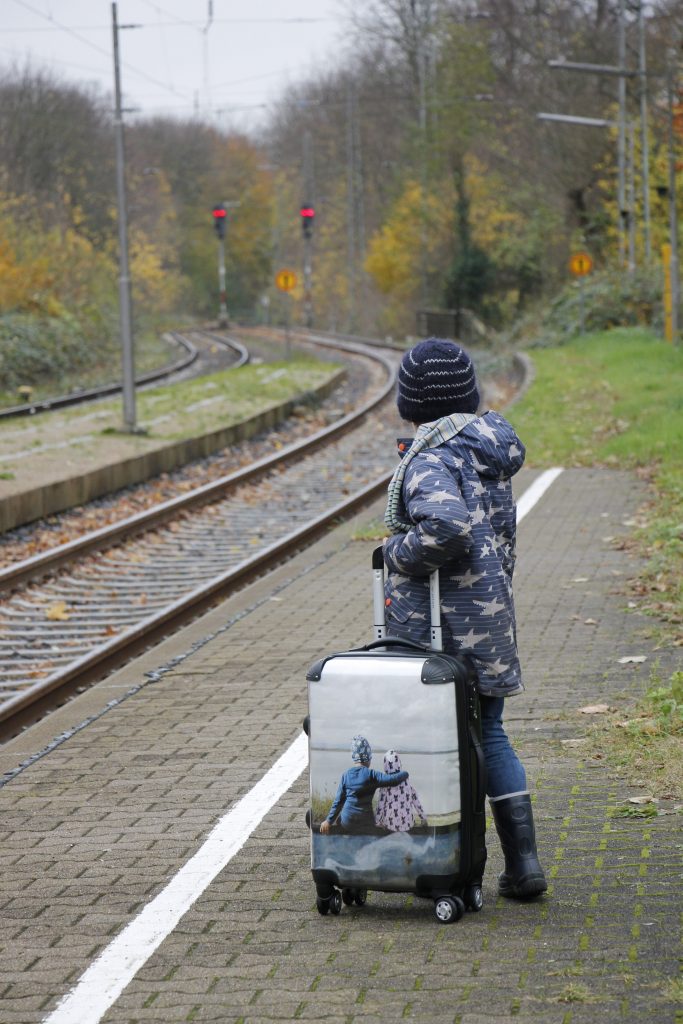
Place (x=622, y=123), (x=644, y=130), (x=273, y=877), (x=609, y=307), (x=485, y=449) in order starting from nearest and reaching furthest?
1. (x=485, y=449)
2. (x=273, y=877)
3. (x=622, y=123)
4. (x=644, y=130)
5. (x=609, y=307)

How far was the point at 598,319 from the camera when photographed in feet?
138

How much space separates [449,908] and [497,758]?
0.50m

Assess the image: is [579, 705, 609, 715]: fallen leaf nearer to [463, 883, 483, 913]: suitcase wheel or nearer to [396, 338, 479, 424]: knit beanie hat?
[463, 883, 483, 913]: suitcase wheel

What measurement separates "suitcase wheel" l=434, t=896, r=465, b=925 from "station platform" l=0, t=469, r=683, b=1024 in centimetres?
4

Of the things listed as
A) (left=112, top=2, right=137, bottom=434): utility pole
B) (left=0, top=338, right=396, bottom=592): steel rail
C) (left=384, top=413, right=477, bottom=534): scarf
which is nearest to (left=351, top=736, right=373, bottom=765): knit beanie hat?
(left=384, top=413, right=477, bottom=534): scarf

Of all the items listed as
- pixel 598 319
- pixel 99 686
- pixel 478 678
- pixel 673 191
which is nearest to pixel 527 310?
pixel 598 319

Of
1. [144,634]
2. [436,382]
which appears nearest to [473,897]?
[436,382]

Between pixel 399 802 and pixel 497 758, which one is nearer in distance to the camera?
pixel 399 802

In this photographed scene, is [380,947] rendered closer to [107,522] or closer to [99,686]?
[99,686]

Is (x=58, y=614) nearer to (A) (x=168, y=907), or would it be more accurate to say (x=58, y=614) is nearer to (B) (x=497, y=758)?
(A) (x=168, y=907)

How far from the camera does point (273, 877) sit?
5125mm

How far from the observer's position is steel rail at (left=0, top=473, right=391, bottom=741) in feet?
27.9

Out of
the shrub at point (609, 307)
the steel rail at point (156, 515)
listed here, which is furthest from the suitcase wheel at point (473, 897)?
the shrub at point (609, 307)

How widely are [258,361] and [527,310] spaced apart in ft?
53.4
